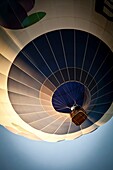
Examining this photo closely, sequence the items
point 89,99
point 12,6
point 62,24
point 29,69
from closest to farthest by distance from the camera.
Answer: point 12,6
point 62,24
point 29,69
point 89,99

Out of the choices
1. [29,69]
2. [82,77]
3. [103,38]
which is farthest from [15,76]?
[103,38]

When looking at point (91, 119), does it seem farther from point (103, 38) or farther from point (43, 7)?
point (43, 7)

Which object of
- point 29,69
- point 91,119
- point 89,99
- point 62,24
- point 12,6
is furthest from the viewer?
point 91,119

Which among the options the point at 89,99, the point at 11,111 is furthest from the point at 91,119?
Result: the point at 11,111

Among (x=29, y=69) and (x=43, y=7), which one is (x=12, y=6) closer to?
(x=43, y=7)

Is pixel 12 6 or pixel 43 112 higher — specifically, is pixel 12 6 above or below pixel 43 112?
above

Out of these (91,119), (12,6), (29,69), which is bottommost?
(91,119)

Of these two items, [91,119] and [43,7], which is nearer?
[43,7]
